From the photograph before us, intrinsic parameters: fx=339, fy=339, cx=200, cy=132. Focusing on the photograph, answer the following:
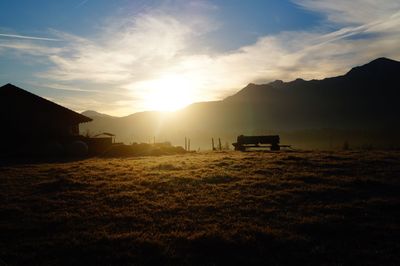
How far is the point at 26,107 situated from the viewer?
35594mm

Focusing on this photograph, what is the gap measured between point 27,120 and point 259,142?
24.1 m

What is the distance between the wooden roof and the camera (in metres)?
34.8

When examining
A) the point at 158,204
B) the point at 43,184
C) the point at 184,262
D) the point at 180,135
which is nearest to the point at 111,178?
the point at 43,184

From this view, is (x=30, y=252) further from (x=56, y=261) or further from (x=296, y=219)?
(x=296, y=219)

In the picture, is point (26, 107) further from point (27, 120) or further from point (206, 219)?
point (206, 219)

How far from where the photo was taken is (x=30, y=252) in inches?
281

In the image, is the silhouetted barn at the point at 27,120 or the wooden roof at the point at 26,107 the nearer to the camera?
the silhouetted barn at the point at 27,120

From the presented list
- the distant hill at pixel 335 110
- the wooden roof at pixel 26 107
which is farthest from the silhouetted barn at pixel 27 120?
the distant hill at pixel 335 110

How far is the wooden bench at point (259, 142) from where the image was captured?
33031mm

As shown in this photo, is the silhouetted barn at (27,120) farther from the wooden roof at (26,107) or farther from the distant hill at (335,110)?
the distant hill at (335,110)

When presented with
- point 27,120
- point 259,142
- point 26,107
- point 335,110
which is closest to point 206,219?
point 259,142

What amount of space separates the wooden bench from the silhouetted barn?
1774 cm

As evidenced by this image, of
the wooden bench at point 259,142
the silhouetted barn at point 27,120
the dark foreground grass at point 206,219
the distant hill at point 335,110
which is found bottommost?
the dark foreground grass at point 206,219

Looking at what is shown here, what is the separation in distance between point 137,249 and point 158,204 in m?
3.66
